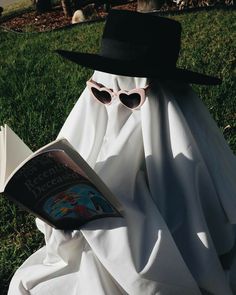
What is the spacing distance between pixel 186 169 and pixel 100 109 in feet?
1.58

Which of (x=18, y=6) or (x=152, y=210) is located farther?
(x=18, y=6)

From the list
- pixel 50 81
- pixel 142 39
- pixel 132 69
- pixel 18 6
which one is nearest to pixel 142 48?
pixel 142 39

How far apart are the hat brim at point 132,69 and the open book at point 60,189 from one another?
0.36 meters

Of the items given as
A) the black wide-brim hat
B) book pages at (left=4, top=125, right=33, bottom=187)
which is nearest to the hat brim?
the black wide-brim hat

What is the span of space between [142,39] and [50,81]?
4.03 metres

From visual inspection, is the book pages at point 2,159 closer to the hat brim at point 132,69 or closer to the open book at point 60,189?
the open book at point 60,189

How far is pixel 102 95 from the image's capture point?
272 centimetres

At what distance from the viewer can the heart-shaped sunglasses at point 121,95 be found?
2.61 meters

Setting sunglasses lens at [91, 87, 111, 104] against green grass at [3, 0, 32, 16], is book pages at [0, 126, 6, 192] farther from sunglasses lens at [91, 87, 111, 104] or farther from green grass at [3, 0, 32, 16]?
green grass at [3, 0, 32, 16]

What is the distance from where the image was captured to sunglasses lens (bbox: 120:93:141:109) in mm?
2625

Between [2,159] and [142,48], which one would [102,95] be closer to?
[142,48]

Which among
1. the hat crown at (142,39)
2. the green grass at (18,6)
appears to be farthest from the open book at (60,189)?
the green grass at (18,6)

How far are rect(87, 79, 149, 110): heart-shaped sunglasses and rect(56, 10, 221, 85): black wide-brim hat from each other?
107 mm

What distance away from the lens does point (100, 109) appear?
2807mm
